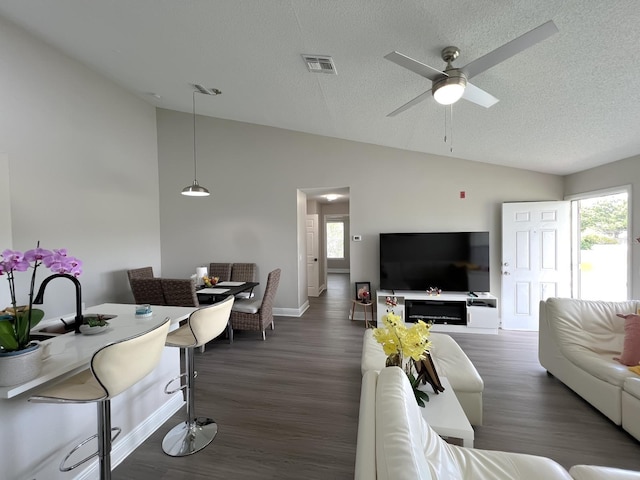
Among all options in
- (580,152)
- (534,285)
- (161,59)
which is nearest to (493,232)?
(534,285)

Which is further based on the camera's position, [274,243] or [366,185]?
[274,243]

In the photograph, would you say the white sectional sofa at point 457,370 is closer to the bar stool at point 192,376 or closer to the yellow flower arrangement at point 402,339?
the yellow flower arrangement at point 402,339

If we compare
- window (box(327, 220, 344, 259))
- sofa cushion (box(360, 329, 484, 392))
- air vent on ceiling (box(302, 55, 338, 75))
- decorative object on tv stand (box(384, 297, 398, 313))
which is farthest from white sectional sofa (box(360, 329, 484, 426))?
window (box(327, 220, 344, 259))

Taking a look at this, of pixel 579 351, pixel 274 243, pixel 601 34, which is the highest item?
pixel 601 34

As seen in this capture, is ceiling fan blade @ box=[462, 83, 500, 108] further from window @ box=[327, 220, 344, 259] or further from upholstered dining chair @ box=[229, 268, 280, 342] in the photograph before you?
window @ box=[327, 220, 344, 259]

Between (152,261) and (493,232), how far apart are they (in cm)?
630

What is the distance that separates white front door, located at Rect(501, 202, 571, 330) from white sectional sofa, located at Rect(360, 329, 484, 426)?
2.43 meters

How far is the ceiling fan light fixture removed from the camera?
1818mm

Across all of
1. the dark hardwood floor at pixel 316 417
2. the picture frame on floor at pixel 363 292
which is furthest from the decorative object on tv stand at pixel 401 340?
the picture frame on floor at pixel 363 292

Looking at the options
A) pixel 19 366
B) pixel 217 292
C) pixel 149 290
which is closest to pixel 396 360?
pixel 19 366

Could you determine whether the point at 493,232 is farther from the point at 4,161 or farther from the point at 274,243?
the point at 4,161

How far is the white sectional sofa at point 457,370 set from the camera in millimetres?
1991

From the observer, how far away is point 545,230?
13.5 ft

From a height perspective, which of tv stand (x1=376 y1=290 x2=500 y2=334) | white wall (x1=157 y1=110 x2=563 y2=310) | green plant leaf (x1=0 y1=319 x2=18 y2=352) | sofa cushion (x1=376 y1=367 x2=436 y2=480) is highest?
white wall (x1=157 y1=110 x2=563 y2=310)
